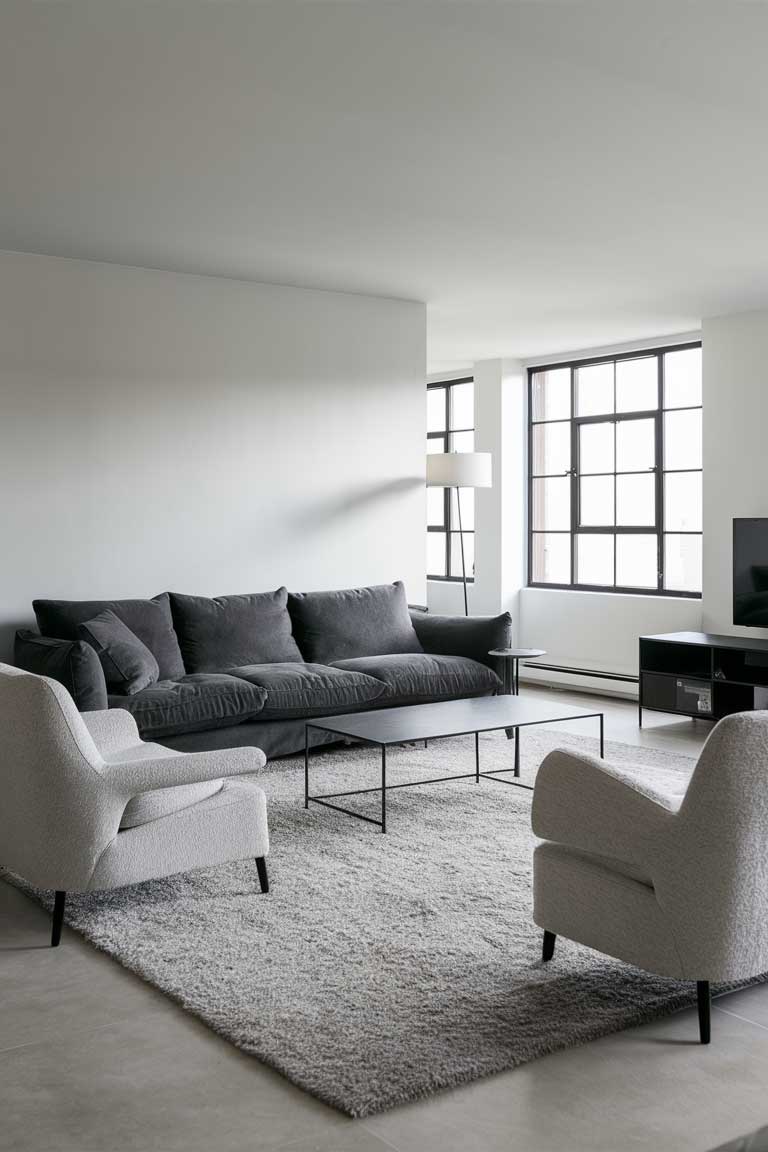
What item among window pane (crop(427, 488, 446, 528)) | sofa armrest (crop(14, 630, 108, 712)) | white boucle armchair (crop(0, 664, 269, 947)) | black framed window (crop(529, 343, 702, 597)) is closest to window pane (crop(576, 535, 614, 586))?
black framed window (crop(529, 343, 702, 597))

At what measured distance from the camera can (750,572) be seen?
7156 mm

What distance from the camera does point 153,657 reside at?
573 cm

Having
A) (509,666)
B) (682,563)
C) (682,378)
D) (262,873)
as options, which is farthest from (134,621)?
(682,378)

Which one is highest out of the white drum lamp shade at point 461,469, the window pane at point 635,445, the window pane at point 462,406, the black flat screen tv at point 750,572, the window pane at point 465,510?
the window pane at point 462,406

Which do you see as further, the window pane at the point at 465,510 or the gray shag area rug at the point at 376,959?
the window pane at the point at 465,510

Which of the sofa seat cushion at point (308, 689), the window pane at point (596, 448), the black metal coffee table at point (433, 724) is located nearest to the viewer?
the black metal coffee table at point (433, 724)

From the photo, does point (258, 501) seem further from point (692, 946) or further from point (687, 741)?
point (692, 946)

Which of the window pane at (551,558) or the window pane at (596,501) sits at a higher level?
the window pane at (596,501)

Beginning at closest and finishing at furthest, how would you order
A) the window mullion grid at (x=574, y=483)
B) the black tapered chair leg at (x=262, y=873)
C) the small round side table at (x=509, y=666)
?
1. the black tapered chair leg at (x=262, y=873)
2. the small round side table at (x=509, y=666)
3. the window mullion grid at (x=574, y=483)

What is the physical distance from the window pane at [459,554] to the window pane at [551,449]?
2.82ft

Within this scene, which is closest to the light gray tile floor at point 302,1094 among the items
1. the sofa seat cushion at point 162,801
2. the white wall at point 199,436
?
the sofa seat cushion at point 162,801

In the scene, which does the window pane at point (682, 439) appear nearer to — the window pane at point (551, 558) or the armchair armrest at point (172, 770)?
the window pane at point (551, 558)

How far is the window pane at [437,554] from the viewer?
10117 mm

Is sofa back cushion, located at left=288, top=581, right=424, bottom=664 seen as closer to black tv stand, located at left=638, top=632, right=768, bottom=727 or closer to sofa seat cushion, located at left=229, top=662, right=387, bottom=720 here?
sofa seat cushion, located at left=229, top=662, right=387, bottom=720
